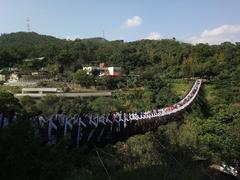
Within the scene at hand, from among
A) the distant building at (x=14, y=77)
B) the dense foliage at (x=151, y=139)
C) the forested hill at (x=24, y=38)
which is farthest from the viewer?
the forested hill at (x=24, y=38)

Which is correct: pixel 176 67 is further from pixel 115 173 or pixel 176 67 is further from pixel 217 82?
pixel 115 173

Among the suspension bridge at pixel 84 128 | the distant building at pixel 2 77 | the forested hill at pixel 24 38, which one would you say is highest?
the forested hill at pixel 24 38

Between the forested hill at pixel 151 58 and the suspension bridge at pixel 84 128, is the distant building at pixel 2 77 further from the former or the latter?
the suspension bridge at pixel 84 128

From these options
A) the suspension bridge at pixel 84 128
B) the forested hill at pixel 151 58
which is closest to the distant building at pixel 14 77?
the forested hill at pixel 151 58

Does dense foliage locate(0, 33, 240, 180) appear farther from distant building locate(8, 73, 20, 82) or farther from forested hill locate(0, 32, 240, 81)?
distant building locate(8, 73, 20, 82)

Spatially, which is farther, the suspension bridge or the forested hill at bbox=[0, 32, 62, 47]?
the forested hill at bbox=[0, 32, 62, 47]

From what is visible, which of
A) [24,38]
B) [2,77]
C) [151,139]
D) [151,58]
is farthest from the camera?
[24,38]

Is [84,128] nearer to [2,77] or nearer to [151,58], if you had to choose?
[2,77]

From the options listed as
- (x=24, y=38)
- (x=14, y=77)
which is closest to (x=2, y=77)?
(x=14, y=77)

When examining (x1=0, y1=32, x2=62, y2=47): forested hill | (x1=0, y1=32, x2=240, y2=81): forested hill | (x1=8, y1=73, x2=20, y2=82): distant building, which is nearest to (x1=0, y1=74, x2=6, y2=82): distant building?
(x1=8, y1=73, x2=20, y2=82): distant building

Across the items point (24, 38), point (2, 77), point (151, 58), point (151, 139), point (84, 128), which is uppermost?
point (24, 38)

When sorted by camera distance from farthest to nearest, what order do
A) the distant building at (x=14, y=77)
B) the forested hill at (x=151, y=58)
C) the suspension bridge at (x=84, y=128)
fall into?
the forested hill at (x=151, y=58) → the distant building at (x=14, y=77) → the suspension bridge at (x=84, y=128)

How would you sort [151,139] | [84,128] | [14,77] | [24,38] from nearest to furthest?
1. [84,128]
2. [151,139]
3. [14,77]
4. [24,38]
